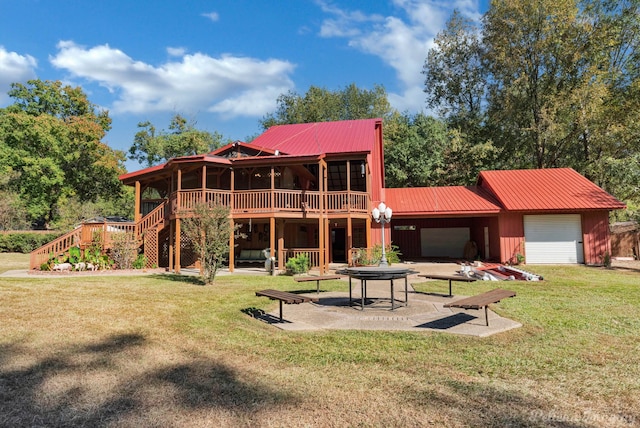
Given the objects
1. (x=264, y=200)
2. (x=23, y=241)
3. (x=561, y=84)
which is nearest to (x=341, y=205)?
(x=264, y=200)

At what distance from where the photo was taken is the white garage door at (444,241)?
76.6ft

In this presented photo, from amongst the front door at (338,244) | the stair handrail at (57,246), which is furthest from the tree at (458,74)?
the stair handrail at (57,246)

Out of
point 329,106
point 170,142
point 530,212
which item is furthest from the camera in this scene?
point 329,106

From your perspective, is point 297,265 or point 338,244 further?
point 338,244

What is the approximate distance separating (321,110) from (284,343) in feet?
122

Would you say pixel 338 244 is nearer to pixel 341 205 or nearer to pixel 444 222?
pixel 444 222

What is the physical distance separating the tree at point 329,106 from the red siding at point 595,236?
2557 centimetres

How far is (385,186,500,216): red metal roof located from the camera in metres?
19.1

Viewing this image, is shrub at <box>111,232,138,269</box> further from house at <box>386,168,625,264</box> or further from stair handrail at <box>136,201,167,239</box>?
house at <box>386,168,625,264</box>

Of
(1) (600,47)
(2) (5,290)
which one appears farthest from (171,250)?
(1) (600,47)

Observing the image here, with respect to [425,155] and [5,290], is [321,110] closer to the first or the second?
[425,155]

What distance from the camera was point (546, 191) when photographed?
1897 centimetres

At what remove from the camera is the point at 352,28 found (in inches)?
752

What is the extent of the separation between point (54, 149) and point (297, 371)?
114 ft
